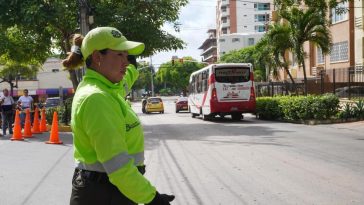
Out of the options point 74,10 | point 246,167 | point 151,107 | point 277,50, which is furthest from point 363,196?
point 151,107

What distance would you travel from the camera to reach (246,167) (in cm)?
960

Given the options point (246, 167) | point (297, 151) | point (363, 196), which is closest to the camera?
Result: point (363, 196)

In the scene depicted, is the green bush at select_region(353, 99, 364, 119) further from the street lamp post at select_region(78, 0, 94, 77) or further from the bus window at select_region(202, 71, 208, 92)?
the street lamp post at select_region(78, 0, 94, 77)

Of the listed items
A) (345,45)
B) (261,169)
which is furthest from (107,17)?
(345,45)

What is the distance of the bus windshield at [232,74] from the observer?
83.0ft

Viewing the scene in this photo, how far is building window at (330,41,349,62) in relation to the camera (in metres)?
38.7

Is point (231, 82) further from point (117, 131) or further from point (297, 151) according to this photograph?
point (117, 131)

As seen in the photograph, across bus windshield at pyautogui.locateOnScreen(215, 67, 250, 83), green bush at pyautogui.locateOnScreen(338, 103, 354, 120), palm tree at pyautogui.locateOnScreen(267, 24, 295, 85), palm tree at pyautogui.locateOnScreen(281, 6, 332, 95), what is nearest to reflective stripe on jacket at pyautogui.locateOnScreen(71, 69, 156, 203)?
green bush at pyautogui.locateOnScreen(338, 103, 354, 120)

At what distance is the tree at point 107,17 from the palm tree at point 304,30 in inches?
270

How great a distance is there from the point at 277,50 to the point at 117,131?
1051 inches

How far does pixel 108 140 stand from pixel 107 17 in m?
18.9

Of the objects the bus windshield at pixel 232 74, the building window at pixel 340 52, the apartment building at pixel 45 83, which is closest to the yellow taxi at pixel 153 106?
the building window at pixel 340 52

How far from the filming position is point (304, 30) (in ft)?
88.3

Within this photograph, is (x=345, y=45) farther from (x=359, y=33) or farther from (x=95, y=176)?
(x=95, y=176)
